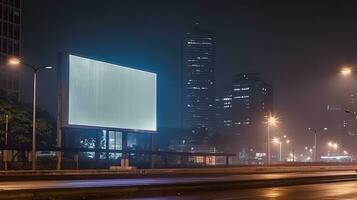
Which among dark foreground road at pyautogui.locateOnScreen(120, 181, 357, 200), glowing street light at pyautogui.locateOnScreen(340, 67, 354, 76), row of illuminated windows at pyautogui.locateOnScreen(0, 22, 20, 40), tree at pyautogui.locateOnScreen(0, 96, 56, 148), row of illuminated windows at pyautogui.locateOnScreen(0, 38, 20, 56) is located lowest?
dark foreground road at pyautogui.locateOnScreen(120, 181, 357, 200)

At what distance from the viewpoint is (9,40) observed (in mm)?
155125

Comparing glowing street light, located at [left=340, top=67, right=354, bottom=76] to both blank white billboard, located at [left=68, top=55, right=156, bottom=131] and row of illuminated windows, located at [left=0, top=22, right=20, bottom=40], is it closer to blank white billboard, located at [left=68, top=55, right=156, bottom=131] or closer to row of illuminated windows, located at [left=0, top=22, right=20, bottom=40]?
blank white billboard, located at [left=68, top=55, right=156, bottom=131]

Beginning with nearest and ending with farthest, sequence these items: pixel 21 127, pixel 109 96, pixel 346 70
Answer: pixel 346 70 → pixel 109 96 → pixel 21 127

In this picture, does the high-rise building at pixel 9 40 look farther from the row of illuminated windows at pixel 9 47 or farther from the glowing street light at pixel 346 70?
the glowing street light at pixel 346 70

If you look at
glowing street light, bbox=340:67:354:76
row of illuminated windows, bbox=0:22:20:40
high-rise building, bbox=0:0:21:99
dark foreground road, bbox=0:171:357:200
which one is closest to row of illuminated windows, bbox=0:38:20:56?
high-rise building, bbox=0:0:21:99

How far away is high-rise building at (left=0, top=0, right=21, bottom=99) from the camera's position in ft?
497

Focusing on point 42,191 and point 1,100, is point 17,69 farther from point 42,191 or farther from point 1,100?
point 42,191

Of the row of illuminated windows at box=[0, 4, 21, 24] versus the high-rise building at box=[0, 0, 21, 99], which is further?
the row of illuminated windows at box=[0, 4, 21, 24]

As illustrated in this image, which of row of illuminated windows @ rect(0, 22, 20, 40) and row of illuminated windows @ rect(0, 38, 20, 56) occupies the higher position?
row of illuminated windows @ rect(0, 22, 20, 40)

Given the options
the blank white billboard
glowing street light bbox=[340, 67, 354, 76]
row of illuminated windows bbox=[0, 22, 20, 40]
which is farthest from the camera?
row of illuminated windows bbox=[0, 22, 20, 40]

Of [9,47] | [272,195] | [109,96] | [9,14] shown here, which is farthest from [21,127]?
[9,14]

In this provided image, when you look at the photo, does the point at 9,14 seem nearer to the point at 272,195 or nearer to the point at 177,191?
the point at 177,191

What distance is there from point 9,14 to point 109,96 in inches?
3286

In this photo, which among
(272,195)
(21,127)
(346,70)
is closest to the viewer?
(272,195)
